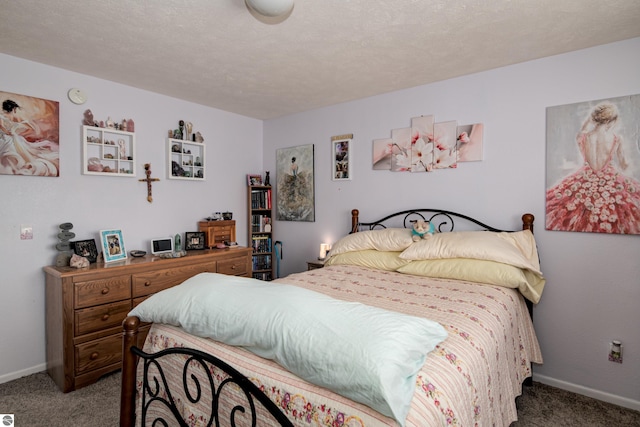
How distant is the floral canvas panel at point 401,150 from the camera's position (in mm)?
3311

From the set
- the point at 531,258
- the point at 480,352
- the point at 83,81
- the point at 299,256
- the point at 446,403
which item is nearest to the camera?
the point at 446,403

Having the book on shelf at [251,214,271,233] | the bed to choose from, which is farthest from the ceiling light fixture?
the book on shelf at [251,214,271,233]

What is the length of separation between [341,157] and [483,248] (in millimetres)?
1936

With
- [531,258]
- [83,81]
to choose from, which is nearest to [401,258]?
[531,258]

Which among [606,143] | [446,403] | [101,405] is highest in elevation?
[606,143]

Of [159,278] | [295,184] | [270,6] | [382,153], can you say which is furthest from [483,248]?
[159,278]

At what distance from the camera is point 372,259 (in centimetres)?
295

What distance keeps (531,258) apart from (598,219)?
552mm

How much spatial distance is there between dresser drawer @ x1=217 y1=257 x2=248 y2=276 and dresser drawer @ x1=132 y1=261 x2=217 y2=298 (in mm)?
248

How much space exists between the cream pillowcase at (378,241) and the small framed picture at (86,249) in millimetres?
2109

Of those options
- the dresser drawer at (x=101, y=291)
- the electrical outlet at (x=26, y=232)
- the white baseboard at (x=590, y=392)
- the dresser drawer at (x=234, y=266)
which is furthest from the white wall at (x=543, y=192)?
the electrical outlet at (x=26, y=232)

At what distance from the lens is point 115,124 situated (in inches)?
124

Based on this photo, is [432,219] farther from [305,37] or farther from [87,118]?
[87,118]

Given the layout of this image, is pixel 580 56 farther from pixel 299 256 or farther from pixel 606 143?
pixel 299 256
